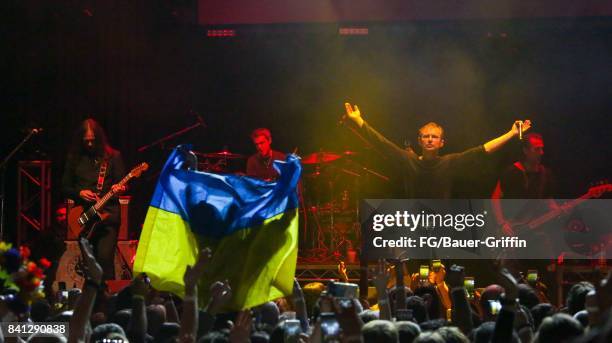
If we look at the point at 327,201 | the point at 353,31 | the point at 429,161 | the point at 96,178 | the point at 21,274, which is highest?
the point at 353,31

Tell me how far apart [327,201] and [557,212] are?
3145 mm

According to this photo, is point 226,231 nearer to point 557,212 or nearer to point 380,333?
point 380,333

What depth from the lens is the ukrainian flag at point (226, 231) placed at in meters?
6.55

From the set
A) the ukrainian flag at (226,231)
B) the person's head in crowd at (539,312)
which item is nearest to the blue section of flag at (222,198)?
the ukrainian flag at (226,231)

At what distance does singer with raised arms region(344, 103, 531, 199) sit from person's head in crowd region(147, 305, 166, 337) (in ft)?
21.0

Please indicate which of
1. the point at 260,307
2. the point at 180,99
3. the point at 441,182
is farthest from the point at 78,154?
the point at 260,307

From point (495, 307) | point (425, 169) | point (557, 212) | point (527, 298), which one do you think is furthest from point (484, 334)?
point (557, 212)

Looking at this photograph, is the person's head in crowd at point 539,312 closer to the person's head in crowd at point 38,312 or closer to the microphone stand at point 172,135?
the person's head in crowd at point 38,312

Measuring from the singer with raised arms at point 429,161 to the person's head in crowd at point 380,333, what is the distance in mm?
7887

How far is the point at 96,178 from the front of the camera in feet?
36.2

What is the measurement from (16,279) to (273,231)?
257cm

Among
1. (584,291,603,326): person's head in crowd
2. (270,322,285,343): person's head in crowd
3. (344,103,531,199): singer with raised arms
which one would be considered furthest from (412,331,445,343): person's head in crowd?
(344,103,531,199): singer with raised arms

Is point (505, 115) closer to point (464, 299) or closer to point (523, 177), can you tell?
point (523, 177)

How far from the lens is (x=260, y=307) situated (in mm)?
6449
